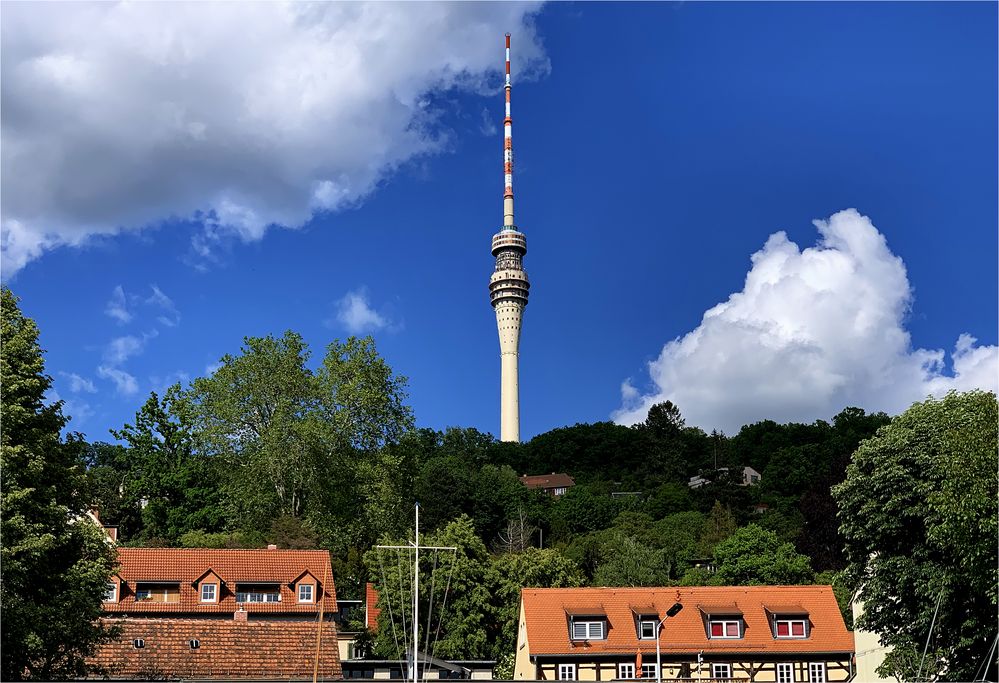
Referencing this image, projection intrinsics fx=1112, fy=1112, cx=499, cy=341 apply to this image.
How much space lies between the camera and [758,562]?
70688 millimetres

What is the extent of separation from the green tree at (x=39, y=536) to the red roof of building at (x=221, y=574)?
21.6 meters

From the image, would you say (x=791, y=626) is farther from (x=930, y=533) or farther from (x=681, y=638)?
(x=930, y=533)

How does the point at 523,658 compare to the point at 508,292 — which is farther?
the point at 508,292

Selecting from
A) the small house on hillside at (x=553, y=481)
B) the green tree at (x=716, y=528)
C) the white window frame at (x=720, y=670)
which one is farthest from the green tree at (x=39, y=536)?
the small house on hillside at (x=553, y=481)

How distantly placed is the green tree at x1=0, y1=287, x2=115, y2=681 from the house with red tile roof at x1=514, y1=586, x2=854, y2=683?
958 inches

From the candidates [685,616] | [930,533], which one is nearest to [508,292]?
[685,616]

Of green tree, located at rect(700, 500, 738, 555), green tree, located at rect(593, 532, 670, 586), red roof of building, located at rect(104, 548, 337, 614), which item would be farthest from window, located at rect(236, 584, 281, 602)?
green tree, located at rect(700, 500, 738, 555)

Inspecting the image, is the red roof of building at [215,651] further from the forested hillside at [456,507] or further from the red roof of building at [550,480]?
the red roof of building at [550,480]

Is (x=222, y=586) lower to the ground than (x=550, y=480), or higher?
lower

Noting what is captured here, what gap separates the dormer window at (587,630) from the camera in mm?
53188

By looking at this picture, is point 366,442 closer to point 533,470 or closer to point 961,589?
point 961,589

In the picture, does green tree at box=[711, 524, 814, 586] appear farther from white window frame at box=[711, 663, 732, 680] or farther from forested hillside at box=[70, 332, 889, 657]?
white window frame at box=[711, 663, 732, 680]

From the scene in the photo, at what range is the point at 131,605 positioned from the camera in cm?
5597

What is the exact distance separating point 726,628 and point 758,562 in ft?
57.9
